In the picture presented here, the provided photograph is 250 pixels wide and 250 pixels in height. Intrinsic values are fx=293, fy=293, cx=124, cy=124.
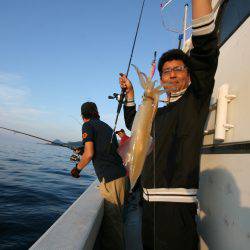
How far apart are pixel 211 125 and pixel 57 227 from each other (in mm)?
2014

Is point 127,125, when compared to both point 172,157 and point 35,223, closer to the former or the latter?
point 172,157

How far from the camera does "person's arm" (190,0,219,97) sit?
7.00 feet

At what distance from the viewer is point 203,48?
222 centimetres

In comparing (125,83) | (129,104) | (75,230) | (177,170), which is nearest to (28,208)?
(75,230)

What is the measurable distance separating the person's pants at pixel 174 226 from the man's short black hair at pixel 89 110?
3121 millimetres

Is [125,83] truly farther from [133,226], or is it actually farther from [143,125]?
[133,226]

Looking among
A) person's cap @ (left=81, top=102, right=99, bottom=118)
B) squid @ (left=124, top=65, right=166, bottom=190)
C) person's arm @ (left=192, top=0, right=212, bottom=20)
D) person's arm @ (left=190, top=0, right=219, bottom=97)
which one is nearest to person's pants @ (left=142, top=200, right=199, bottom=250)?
squid @ (left=124, top=65, right=166, bottom=190)

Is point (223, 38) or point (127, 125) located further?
point (127, 125)

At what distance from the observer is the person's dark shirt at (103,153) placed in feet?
16.7

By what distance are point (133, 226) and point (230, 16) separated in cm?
464

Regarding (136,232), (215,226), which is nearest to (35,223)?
(136,232)

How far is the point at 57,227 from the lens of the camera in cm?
322

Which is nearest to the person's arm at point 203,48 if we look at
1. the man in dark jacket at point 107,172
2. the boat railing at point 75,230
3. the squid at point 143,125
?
the squid at point 143,125

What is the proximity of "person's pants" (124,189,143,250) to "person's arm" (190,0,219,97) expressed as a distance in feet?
Result: 11.5
